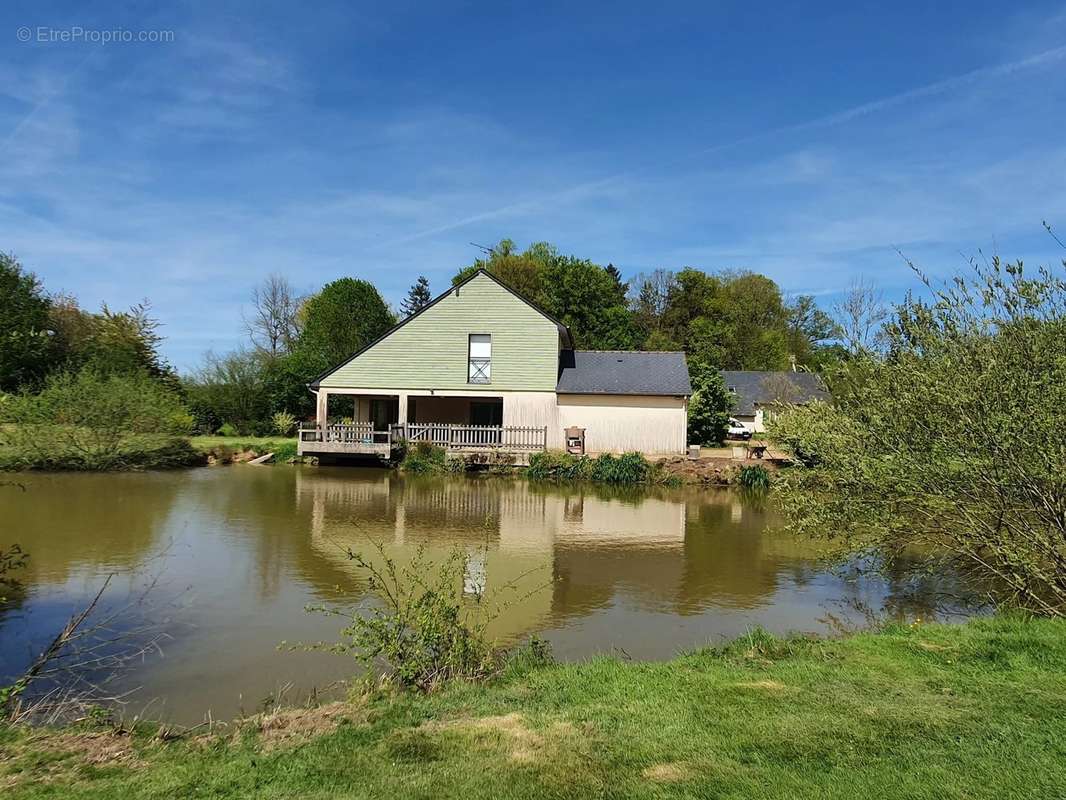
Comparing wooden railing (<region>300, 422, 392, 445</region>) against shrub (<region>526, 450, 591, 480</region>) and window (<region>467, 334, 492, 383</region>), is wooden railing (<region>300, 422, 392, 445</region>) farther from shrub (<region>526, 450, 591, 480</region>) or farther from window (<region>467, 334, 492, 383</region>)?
shrub (<region>526, 450, 591, 480</region>)

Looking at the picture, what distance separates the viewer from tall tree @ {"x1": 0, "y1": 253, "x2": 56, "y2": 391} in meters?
32.3

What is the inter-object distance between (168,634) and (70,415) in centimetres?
1780

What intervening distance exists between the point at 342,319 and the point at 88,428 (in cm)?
2288

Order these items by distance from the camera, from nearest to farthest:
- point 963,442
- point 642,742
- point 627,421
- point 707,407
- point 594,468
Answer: point 642,742
point 963,442
point 594,468
point 627,421
point 707,407

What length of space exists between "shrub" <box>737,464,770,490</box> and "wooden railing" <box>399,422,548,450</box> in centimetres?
705

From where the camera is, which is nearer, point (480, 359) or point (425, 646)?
point (425, 646)

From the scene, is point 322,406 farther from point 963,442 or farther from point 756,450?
point 963,442

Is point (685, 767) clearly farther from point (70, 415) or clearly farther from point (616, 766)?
point (70, 415)

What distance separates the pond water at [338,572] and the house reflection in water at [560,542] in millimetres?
53

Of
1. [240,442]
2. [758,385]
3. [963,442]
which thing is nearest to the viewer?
[963,442]

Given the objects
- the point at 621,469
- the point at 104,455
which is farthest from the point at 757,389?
the point at 104,455

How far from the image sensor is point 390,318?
4944 centimetres

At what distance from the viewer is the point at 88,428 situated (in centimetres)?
2231

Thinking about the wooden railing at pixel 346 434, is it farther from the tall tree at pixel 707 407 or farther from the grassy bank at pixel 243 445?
the tall tree at pixel 707 407
